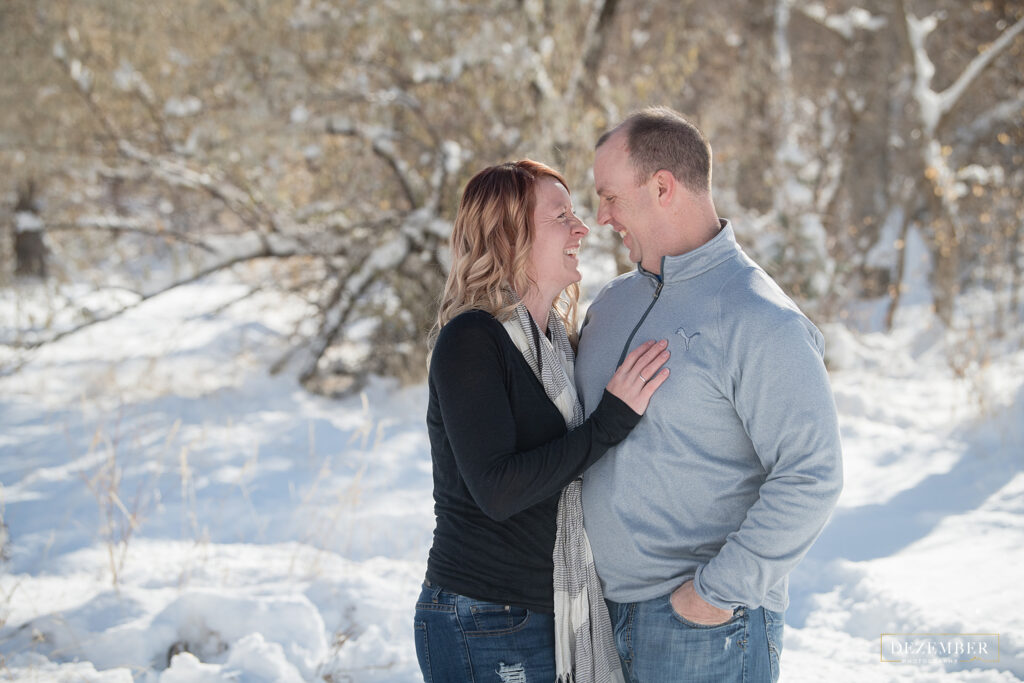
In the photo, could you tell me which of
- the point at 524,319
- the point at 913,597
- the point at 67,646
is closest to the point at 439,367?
the point at 524,319

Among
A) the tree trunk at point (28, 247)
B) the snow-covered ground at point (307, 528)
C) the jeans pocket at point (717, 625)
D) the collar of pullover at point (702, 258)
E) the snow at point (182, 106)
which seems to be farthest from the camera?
the tree trunk at point (28, 247)

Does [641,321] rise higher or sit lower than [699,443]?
higher

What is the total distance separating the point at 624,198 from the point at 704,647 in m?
1.11

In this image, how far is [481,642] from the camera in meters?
1.80

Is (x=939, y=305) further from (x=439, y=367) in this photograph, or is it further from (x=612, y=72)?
(x=439, y=367)

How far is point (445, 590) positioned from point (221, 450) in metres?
4.50

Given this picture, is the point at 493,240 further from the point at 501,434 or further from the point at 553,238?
the point at 501,434

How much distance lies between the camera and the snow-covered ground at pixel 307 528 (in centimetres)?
310

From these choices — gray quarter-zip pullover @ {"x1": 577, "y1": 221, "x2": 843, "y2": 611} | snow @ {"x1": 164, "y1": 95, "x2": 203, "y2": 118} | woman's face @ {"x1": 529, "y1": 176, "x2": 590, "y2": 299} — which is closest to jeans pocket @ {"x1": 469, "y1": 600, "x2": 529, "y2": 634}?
gray quarter-zip pullover @ {"x1": 577, "y1": 221, "x2": 843, "y2": 611}

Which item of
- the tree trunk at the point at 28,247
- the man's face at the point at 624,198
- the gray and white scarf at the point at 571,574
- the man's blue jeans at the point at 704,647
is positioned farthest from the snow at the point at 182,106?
the man's blue jeans at the point at 704,647

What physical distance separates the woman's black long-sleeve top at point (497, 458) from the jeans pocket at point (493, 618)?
22 millimetres

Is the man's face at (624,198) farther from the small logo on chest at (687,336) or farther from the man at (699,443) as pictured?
the small logo on chest at (687,336)

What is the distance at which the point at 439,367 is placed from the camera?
5.90ft

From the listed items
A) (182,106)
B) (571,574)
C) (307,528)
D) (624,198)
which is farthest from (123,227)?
(571,574)
